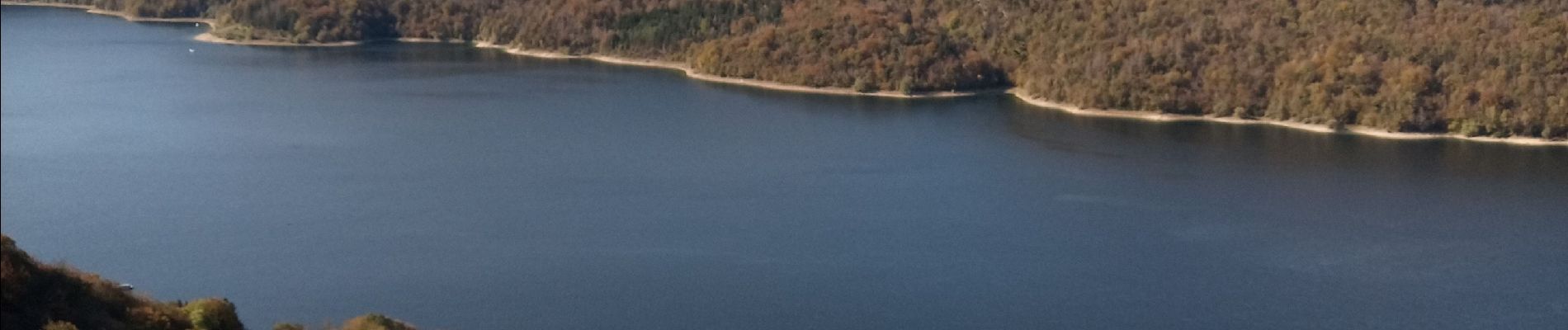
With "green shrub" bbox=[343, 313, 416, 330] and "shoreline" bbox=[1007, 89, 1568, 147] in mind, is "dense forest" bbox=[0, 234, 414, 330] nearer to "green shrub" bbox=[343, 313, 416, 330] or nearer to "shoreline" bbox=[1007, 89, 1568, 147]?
"green shrub" bbox=[343, 313, 416, 330]

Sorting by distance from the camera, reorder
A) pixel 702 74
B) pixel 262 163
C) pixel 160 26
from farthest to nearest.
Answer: pixel 160 26
pixel 702 74
pixel 262 163

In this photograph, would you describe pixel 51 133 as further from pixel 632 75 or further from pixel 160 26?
pixel 160 26

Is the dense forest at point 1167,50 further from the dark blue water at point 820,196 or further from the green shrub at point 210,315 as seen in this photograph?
the green shrub at point 210,315

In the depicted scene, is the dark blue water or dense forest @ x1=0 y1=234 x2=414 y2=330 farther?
the dark blue water

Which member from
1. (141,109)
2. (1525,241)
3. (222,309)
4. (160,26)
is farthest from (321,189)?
(160,26)

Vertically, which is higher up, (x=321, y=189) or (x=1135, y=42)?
(x=1135, y=42)

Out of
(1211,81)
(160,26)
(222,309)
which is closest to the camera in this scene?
(222,309)

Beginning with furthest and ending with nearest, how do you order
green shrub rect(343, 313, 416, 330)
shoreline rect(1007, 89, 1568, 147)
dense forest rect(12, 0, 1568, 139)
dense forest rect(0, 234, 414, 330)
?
dense forest rect(12, 0, 1568, 139) < shoreline rect(1007, 89, 1568, 147) < green shrub rect(343, 313, 416, 330) < dense forest rect(0, 234, 414, 330)

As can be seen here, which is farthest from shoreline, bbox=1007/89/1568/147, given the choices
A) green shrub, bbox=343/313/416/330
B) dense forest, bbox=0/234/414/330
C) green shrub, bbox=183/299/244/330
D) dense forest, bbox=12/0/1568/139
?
dense forest, bbox=0/234/414/330
